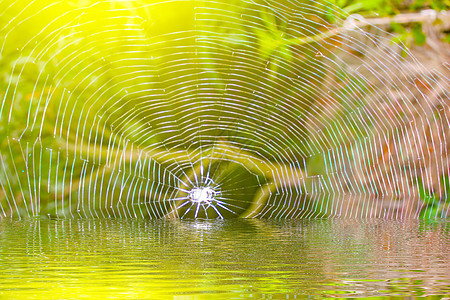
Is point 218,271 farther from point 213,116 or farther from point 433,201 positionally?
point 433,201

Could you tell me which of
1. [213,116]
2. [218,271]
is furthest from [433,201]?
[218,271]

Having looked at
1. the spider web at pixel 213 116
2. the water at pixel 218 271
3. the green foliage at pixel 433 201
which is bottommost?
the water at pixel 218 271

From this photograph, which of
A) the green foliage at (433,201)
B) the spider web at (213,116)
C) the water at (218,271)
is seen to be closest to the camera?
the water at (218,271)

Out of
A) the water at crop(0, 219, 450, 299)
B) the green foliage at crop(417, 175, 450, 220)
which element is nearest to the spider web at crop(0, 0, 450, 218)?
the green foliage at crop(417, 175, 450, 220)

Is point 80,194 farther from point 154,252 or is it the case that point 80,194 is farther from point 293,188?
point 154,252

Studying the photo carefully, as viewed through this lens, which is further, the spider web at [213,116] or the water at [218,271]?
the spider web at [213,116]

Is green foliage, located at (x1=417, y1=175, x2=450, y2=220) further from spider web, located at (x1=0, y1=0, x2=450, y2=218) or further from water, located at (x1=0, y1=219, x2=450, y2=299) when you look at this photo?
water, located at (x1=0, y1=219, x2=450, y2=299)

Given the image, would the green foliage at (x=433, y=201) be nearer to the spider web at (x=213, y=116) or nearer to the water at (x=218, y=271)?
the spider web at (x=213, y=116)

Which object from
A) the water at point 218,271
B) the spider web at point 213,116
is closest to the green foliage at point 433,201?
the spider web at point 213,116

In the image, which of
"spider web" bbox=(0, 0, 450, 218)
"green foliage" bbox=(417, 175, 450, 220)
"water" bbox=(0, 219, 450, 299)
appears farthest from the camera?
"green foliage" bbox=(417, 175, 450, 220)
